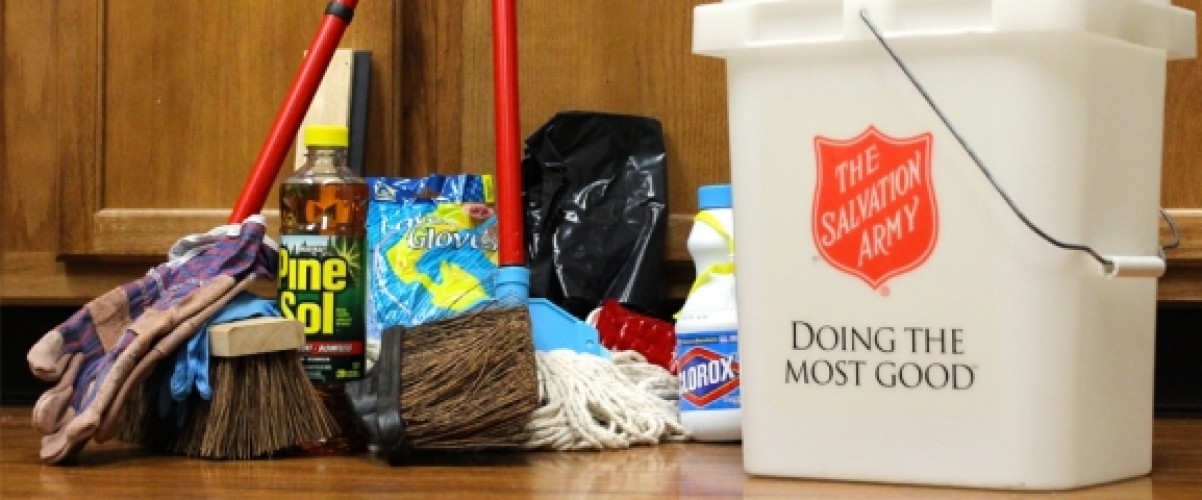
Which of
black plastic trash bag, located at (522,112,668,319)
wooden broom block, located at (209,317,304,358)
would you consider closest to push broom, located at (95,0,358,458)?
wooden broom block, located at (209,317,304,358)

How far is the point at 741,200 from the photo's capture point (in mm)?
1217

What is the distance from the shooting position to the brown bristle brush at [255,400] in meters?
1.34

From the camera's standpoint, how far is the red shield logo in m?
1.14

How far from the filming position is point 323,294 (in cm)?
143

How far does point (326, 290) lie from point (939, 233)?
22.5 inches

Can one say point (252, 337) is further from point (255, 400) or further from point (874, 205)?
point (874, 205)

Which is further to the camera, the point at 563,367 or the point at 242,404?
the point at 563,367

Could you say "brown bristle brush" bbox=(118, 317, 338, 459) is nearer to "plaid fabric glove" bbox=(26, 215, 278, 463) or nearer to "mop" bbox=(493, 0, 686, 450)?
"plaid fabric glove" bbox=(26, 215, 278, 463)

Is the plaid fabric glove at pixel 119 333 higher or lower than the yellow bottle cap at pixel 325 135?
lower

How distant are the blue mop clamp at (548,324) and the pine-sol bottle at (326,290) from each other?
16 cm

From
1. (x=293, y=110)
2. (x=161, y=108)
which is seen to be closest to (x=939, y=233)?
(x=293, y=110)

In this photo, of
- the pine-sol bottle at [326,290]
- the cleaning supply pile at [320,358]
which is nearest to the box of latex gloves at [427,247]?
the cleaning supply pile at [320,358]

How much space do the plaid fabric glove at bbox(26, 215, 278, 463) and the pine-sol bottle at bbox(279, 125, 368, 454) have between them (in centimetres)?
5

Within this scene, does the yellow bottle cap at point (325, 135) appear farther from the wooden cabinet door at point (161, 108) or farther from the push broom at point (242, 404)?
the wooden cabinet door at point (161, 108)
